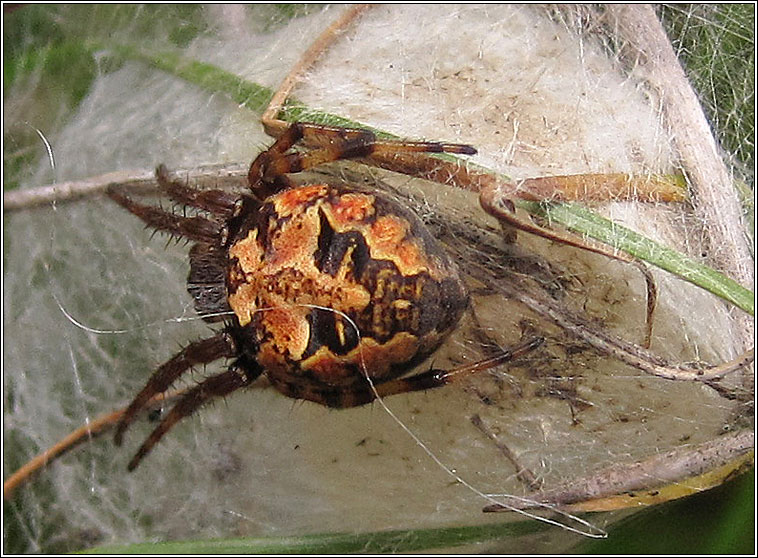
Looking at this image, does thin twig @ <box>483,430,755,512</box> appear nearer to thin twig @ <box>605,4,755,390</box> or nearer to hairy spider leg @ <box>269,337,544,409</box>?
thin twig @ <box>605,4,755,390</box>

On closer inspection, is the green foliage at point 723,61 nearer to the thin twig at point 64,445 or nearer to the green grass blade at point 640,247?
the green grass blade at point 640,247

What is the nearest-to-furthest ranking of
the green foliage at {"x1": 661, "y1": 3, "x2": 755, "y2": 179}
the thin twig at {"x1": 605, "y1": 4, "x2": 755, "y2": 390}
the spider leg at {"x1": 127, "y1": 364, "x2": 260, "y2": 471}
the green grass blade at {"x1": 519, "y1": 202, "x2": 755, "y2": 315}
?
the green grass blade at {"x1": 519, "y1": 202, "x2": 755, "y2": 315} < the thin twig at {"x1": 605, "y1": 4, "x2": 755, "y2": 390} < the spider leg at {"x1": 127, "y1": 364, "x2": 260, "y2": 471} < the green foliage at {"x1": 661, "y1": 3, "x2": 755, "y2": 179}

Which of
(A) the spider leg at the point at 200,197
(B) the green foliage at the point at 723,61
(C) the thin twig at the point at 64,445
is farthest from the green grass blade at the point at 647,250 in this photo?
(C) the thin twig at the point at 64,445

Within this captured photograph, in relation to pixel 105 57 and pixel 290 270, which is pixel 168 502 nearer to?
pixel 290 270

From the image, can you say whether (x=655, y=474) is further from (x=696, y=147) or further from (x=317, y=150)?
(x=317, y=150)

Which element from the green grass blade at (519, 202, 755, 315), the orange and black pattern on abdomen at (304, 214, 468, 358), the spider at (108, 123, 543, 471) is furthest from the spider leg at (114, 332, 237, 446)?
the green grass blade at (519, 202, 755, 315)

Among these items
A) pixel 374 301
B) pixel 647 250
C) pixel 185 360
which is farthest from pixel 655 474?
pixel 185 360
